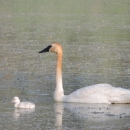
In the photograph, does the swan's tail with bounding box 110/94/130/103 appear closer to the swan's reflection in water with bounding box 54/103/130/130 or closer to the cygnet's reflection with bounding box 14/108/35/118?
the swan's reflection in water with bounding box 54/103/130/130

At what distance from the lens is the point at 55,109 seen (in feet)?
33.4

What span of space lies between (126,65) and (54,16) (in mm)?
18147

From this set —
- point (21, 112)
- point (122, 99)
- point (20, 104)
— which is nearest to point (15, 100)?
point (20, 104)

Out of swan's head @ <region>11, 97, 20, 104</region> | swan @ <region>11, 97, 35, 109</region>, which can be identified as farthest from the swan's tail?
swan's head @ <region>11, 97, 20, 104</region>

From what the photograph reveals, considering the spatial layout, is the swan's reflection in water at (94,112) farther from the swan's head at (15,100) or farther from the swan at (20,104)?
the swan's head at (15,100)

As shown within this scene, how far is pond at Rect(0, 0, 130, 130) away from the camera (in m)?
9.29

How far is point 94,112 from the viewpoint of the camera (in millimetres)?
9883

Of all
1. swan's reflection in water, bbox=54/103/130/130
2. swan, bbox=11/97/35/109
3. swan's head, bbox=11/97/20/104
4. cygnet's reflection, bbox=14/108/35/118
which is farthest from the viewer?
swan's head, bbox=11/97/20/104

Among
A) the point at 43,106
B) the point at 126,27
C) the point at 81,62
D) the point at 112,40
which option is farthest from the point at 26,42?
the point at 43,106

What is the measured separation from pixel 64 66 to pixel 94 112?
5421 mm

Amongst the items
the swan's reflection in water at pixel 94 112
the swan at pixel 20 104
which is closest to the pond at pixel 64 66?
the swan's reflection in water at pixel 94 112

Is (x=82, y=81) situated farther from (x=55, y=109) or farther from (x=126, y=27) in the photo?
(x=126, y=27)

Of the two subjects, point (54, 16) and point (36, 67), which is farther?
point (54, 16)

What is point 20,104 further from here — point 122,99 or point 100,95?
point 122,99
